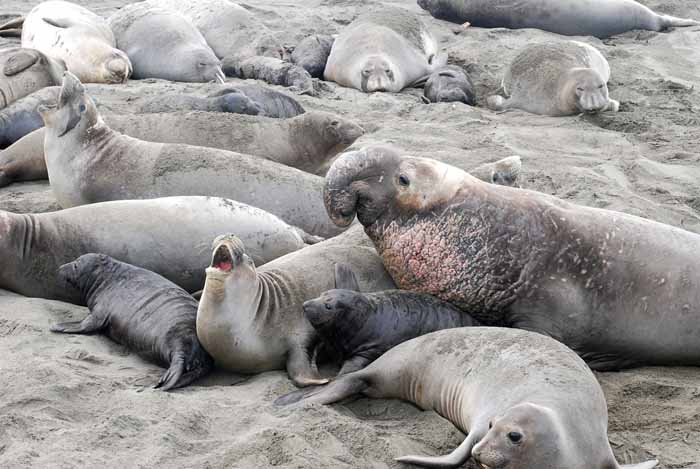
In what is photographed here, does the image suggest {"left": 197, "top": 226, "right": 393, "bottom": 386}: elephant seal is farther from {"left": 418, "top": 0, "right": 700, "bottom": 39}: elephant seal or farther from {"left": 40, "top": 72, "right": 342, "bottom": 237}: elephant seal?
{"left": 418, "top": 0, "right": 700, "bottom": 39}: elephant seal

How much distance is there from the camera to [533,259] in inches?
→ 180

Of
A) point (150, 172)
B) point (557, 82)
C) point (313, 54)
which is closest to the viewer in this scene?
point (150, 172)

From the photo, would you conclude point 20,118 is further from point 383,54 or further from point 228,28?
point 383,54

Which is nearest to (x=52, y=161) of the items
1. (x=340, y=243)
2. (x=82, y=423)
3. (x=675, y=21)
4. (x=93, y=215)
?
(x=93, y=215)

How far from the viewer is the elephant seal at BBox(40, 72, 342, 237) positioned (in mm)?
5902

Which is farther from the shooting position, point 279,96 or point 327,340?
point 279,96

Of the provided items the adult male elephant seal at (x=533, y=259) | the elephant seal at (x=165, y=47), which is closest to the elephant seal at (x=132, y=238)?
the adult male elephant seal at (x=533, y=259)

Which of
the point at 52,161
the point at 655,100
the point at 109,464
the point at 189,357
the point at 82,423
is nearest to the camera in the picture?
the point at 109,464

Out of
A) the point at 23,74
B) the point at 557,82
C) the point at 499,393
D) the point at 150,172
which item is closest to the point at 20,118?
the point at 23,74

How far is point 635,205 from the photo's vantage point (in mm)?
6293

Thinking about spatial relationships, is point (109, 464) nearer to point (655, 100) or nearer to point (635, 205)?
point (635, 205)

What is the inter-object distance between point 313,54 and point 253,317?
6214mm

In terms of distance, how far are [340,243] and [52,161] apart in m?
1.98

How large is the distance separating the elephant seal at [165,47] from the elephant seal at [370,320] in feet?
17.1
